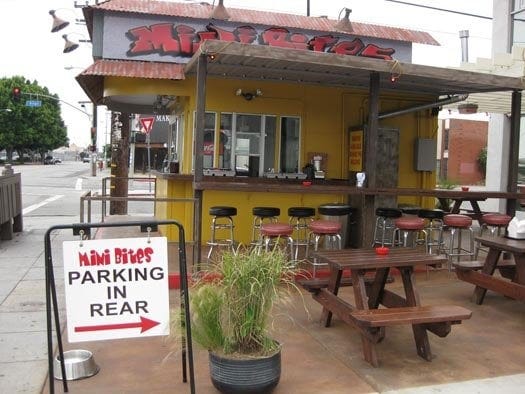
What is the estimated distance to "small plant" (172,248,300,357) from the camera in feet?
12.8

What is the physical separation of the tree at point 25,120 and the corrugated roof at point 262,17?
6090 centimetres

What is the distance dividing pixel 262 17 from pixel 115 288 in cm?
836

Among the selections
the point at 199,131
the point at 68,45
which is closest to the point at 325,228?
the point at 199,131

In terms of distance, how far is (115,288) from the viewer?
12.0 ft

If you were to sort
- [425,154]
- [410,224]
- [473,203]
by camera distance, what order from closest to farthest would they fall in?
[410,224] < [473,203] < [425,154]

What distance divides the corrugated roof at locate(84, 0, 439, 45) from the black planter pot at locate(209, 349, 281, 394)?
769 cm

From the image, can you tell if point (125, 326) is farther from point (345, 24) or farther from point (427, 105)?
point (345, 24)

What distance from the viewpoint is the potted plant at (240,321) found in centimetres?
389

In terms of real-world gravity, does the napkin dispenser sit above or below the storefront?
below

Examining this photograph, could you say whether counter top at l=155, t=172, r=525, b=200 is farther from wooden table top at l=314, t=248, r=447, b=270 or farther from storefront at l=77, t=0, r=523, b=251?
wooden table top at l=314, t=248, r=447, b=270

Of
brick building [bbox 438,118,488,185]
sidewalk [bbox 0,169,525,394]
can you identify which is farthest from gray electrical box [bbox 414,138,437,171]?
brick building [bbox 438,118,488,185]

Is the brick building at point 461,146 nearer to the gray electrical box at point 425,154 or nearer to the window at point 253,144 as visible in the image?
the gray electrical box at point 425,154

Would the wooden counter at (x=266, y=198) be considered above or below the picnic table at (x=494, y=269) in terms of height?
above

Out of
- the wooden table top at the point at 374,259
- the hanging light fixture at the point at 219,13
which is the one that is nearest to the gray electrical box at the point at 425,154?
the hanging light fixture at the point at 219,13
